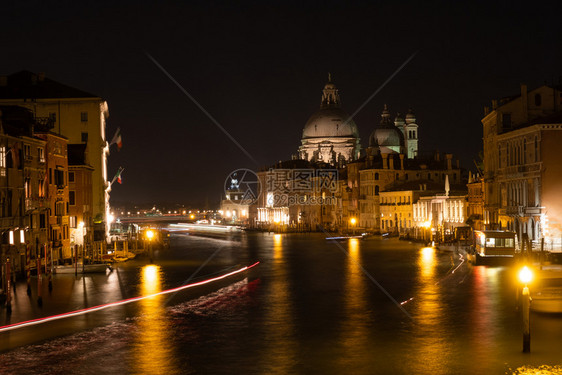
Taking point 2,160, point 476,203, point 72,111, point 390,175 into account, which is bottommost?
point 476,203

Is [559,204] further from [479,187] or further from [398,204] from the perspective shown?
[398,204]

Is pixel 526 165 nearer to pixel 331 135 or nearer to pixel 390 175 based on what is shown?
pixel 390 175

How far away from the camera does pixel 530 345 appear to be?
61.1ft

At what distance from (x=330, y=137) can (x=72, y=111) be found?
100 m

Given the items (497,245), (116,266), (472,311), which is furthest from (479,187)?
(472,311)

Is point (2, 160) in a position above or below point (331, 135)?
below

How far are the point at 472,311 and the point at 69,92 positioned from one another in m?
48.0

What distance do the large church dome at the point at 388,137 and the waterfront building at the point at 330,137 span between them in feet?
62.9

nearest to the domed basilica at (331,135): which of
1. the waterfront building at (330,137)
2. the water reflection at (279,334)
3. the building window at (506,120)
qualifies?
the waterfront building at (330,137)

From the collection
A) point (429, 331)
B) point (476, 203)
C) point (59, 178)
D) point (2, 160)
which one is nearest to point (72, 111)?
point (59, 178)

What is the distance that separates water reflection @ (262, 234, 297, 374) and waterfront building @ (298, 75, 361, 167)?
12649cm

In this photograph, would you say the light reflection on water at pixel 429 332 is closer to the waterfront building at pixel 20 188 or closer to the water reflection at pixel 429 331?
the water reflection at pixel 429 331

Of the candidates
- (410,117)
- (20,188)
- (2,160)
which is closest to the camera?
(2,160)

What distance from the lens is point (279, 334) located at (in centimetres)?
2105
